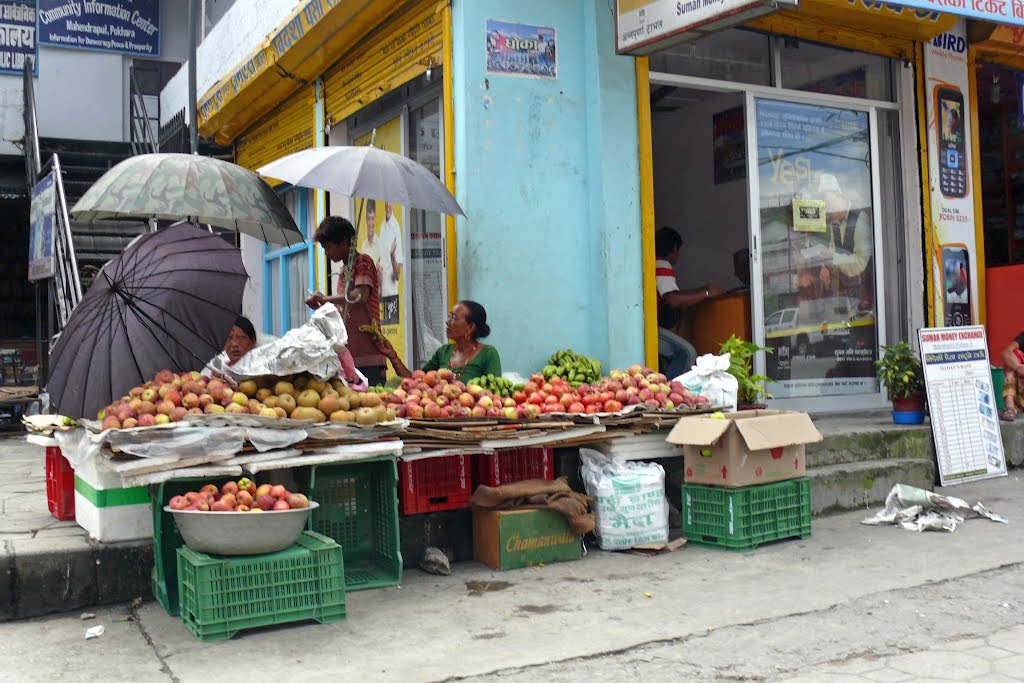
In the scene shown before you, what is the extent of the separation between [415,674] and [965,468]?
5449mm

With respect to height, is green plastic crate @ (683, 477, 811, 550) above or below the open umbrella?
below

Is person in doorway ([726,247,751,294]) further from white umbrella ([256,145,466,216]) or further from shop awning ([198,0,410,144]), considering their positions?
shop awning ([198,0,410,144])

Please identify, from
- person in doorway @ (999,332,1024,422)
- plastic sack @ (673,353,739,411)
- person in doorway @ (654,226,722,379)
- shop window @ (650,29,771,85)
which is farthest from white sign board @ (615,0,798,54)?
person in doorway @ (999,332,1024,422)

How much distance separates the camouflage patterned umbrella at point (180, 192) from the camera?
5.98 metres

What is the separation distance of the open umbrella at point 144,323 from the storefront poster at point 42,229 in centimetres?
Result: 624

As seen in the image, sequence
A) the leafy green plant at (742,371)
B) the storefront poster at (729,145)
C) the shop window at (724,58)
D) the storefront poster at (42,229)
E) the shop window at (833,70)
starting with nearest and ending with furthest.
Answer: the leafy green plant at (742,371) → the shop window at (724,58) → the shop window at (833,70) → the storefront poster at (729,145) → the storefront poster at (42,229)

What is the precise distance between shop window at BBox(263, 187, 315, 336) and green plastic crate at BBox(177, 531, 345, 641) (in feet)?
22.0

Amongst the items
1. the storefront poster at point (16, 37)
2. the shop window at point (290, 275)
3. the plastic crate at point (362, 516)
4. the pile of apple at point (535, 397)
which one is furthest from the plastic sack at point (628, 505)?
the storefront poster at point (16, 37)

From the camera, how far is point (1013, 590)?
15.6ft

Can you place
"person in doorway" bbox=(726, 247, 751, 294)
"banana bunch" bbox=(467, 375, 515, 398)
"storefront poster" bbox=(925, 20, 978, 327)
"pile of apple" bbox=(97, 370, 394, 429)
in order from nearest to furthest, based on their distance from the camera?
"pile of apple" bbox=(97, 370, 394, 429) → "banana bunch" bbox=(467, 375, 515, 398) → "person in doorway" bbox=(726, 247, 751, 294) → "storefront poster" bbox=(925, 20, 978, 327)

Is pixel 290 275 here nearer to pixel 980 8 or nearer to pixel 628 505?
pixel 628 505

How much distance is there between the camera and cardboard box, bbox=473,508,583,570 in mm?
5473

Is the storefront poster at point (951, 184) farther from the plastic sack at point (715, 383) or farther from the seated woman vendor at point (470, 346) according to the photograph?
the seated woman vendor at point (470, 346)

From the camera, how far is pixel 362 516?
538cm
